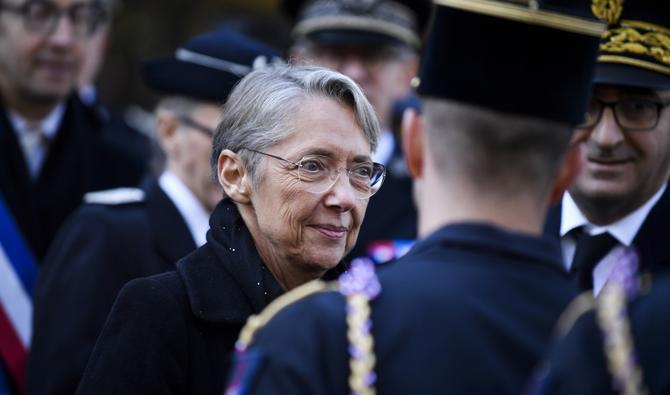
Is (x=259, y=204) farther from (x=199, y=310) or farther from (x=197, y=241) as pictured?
(x=197, y=241)

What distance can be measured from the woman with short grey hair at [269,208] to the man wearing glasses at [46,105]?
2.29m

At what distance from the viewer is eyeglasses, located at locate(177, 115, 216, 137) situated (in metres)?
5.22

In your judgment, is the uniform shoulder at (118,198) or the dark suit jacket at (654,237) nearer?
the dark suit jacket at (654,237)

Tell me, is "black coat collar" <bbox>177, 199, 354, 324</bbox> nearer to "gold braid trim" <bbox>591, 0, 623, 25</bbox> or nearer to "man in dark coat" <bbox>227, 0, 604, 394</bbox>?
"man in dark coat" <bbox>227, 0, 604, 394</bbox>

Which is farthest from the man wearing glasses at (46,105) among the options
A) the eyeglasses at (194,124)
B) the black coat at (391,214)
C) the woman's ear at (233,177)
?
the woman's ear at (233,177)

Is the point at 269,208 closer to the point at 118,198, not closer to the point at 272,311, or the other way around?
the point at 272,311

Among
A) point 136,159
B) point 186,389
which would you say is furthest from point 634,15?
point 136,159

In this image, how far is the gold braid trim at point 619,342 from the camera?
2248mm

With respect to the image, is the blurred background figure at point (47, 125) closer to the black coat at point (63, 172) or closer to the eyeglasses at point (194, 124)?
the black coat at point (63, 172)


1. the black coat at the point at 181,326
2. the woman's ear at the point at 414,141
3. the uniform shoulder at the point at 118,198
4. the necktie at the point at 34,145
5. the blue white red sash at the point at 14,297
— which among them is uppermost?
the woman's ear at the point at 414,141

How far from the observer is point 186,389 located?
10.8 feet

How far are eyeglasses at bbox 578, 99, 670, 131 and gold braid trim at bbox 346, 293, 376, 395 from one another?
1.88 meters

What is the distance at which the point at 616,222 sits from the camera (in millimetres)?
4090

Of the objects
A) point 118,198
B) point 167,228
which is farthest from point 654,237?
point 118,198
